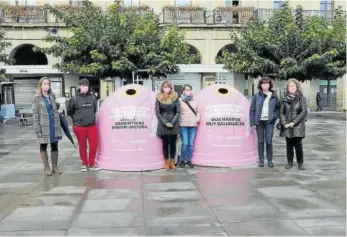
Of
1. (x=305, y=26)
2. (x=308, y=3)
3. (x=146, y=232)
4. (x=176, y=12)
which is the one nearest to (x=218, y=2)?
(x=176, y=12)

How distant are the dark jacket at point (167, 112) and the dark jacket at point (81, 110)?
119cm

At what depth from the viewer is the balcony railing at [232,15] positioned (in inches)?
1191

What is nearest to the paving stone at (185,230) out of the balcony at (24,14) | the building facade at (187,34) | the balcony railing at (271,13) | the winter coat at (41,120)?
the winter coat at (41,120)

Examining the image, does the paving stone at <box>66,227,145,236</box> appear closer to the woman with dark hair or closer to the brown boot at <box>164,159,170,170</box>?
the brown boot at <box>164,159,170,170</box>

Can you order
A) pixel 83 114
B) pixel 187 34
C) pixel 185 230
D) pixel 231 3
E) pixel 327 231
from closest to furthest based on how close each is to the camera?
pixel 327 231 → pixel 185 230 → pixel 83 114 → pixel 187 34 → pixel 231 3

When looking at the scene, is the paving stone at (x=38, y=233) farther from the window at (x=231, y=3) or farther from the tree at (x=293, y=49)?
the window at (x=231, y=3)

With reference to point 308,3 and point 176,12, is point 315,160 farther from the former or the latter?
point 308,3

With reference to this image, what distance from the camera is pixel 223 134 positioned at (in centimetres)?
919

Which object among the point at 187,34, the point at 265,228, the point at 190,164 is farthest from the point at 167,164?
the point at 187,34

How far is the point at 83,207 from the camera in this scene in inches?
242

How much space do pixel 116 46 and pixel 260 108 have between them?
12.7 meters

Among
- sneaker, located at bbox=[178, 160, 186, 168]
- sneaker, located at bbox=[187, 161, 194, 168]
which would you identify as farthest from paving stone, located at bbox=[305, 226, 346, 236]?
sneaker, located at bbox=[178, 160, 186, 168]

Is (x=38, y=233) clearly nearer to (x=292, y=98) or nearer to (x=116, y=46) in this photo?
(x=292, y=98)

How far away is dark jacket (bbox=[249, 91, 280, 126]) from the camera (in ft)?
29.1
